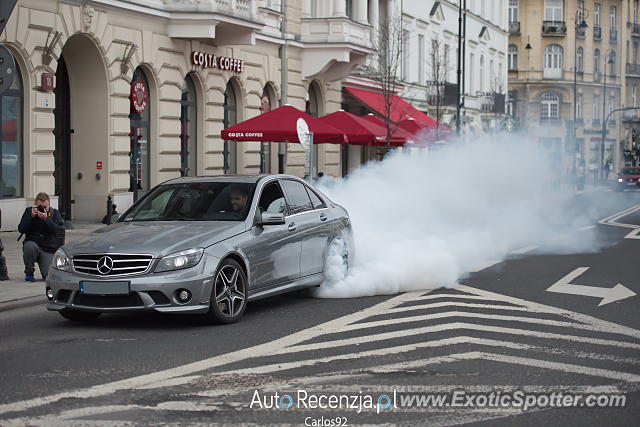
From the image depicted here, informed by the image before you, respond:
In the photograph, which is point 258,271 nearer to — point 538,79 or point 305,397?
point 305,397

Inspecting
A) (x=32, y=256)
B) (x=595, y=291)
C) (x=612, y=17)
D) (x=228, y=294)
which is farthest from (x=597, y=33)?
(x=228, y=294)

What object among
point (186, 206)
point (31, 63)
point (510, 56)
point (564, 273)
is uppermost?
point (510, 56)

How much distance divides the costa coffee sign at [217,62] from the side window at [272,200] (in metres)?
17.0

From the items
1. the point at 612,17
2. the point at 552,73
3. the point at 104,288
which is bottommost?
the point at 104,288

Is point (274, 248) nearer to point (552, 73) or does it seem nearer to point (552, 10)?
point (552, 73)

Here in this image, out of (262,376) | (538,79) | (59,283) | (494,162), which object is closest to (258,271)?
(59,283)

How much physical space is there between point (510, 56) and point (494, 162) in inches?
2642

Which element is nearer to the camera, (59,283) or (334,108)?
(59,283)

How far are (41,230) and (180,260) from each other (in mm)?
4971

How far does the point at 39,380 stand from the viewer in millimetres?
7891

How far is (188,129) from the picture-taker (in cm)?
2975

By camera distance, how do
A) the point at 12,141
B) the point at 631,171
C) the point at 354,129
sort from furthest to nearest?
the point at 631,171, the point at 354,129, the point at 12,141

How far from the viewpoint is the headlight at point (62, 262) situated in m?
10.6

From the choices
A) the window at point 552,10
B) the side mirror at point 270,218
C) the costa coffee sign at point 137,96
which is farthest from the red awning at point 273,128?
the window at point 552,10
